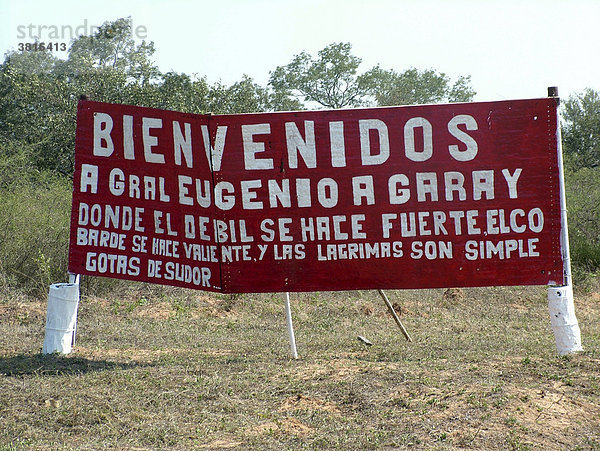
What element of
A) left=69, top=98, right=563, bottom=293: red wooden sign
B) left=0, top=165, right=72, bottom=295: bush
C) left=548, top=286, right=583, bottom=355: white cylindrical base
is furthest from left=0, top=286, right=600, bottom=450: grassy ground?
left=0, top=165, right=72, bottom=295: bush

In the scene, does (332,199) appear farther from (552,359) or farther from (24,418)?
(24,418)

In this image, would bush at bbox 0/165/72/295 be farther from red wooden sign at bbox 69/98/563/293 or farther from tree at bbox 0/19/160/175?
tree at bbox 0/19/160/175

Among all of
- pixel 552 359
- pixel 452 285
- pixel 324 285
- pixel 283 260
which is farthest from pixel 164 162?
pixel 552 359

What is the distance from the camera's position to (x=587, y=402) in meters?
6.07

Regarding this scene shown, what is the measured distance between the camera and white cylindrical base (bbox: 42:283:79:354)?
7613mm

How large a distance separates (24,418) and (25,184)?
10.3 metres

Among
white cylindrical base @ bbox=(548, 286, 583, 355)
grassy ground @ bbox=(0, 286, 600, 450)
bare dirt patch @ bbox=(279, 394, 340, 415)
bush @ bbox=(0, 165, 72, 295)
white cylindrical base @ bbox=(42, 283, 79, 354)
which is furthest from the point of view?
bush @ bbox=(0, 165, 72, 295)

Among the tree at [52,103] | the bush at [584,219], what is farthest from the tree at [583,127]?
the tree at [52,103]

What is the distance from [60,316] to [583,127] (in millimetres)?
26890

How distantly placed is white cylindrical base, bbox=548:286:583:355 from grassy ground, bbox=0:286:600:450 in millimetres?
152

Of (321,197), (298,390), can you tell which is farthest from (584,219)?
(298,390)

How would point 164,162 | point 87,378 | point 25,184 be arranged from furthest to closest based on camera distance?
point 25,184
point 164,162
point 87,378

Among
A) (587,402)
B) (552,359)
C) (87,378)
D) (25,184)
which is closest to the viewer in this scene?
(587,402)

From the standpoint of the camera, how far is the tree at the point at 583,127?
94.3 ft
